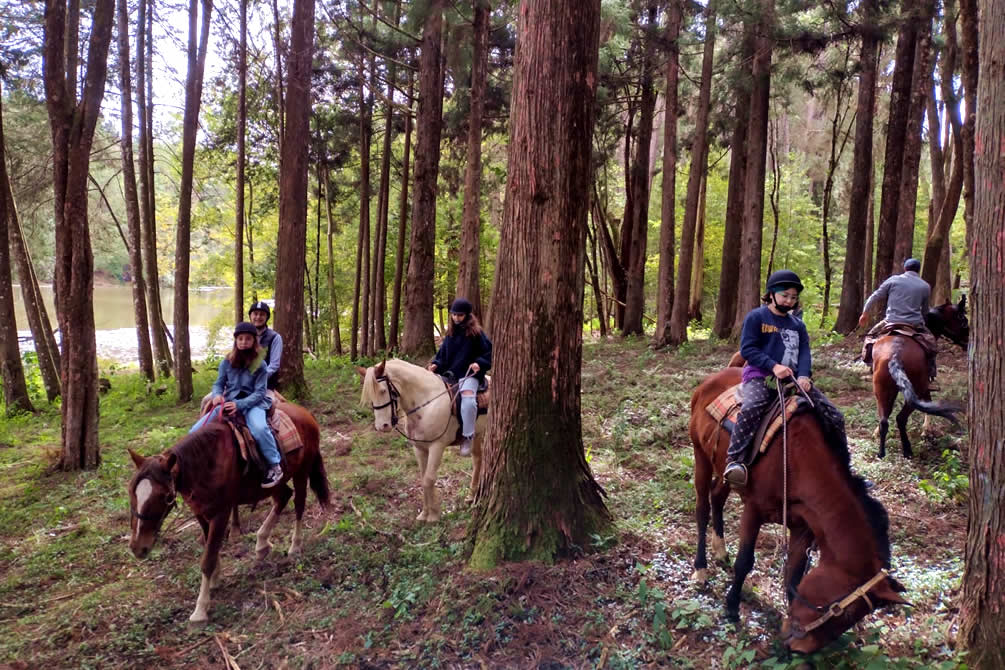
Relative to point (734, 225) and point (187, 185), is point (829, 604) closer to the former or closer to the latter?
point (187, 185)

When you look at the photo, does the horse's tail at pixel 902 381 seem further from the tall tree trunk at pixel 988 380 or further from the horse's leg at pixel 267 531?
the horse's leg at pixel 267 531

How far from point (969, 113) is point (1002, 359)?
9.17m

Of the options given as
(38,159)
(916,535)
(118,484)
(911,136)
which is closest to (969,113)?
(911,136)

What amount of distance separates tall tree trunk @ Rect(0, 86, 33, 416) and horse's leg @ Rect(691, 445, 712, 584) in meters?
12.6

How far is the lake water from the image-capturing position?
30.2 meters

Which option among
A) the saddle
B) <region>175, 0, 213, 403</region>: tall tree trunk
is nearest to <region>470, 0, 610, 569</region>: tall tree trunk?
the saddle

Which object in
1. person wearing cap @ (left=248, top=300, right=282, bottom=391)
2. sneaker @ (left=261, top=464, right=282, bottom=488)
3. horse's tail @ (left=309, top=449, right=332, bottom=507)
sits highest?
person wearing cap @ (left=248, top=300, right=282, bottom=391)

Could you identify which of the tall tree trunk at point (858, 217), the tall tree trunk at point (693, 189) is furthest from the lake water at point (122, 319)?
the tall tree trunk at point (858, 217)

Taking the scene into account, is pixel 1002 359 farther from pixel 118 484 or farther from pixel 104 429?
pixel 104 429

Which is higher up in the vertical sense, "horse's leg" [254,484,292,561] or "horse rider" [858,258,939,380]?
"horse rider" [858,258,939,380]

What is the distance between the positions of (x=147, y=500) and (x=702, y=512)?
4519 millimetres

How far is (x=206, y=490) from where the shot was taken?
5.15 meters

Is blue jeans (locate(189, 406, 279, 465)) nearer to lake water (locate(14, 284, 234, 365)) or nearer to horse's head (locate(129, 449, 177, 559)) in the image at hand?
horse's head (locate(129, 449, 177, 559))

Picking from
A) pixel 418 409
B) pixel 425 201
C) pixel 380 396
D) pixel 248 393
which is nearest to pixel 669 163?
pixel 425 201
